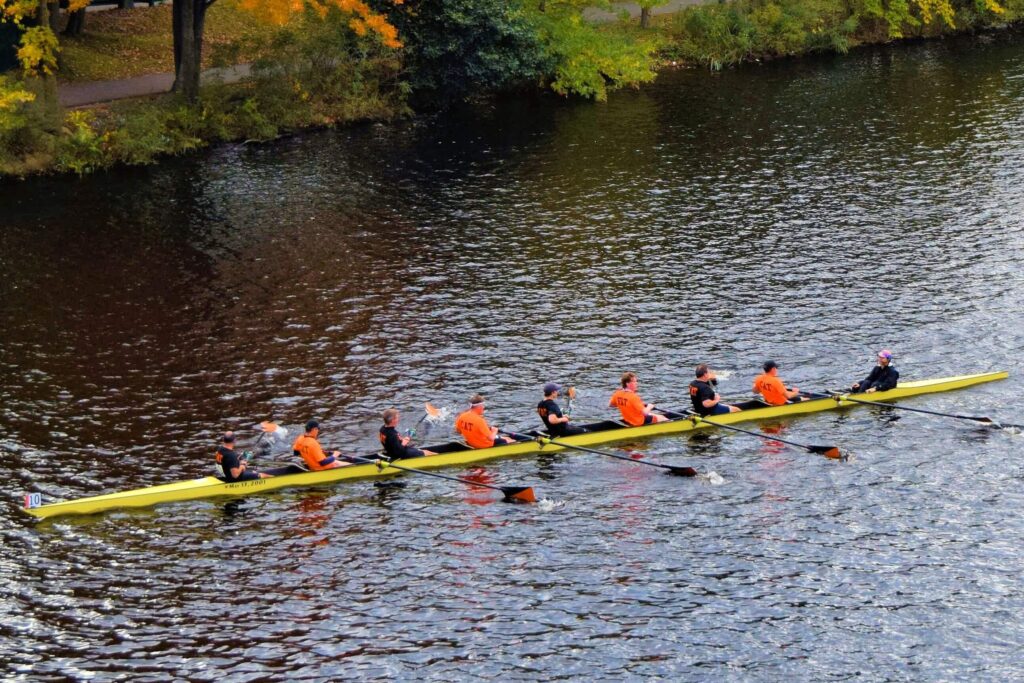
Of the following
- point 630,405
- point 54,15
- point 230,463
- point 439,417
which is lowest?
point 230,463

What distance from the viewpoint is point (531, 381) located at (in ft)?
116

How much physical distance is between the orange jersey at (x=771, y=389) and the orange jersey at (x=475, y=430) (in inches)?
294

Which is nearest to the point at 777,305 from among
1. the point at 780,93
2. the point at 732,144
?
the point at 732,144

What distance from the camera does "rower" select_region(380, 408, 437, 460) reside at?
101ft

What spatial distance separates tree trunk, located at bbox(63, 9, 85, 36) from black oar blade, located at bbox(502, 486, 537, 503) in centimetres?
4824

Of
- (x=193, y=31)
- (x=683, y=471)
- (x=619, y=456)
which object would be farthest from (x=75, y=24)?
(x=683, y=471)

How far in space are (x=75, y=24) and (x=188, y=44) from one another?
11.2 m

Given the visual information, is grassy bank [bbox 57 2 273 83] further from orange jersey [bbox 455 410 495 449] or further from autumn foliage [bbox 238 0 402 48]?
orange jersey [bbox 455 410 495 449]

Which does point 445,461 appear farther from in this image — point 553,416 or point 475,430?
point 553,416

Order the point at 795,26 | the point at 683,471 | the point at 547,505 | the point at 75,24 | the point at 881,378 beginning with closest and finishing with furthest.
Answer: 1. the point at 547,505
2. the point at 683,471
3. the point at 881,378
4. the point at 75,24
5. the point at 795,26

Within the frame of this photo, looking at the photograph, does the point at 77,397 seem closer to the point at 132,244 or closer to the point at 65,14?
the point at 132,244

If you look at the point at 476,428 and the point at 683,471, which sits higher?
the point at 476,428

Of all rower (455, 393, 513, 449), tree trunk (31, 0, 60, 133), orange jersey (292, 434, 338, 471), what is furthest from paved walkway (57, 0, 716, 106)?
rower (455, 393, 513, 449)

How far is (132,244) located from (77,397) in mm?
14184
